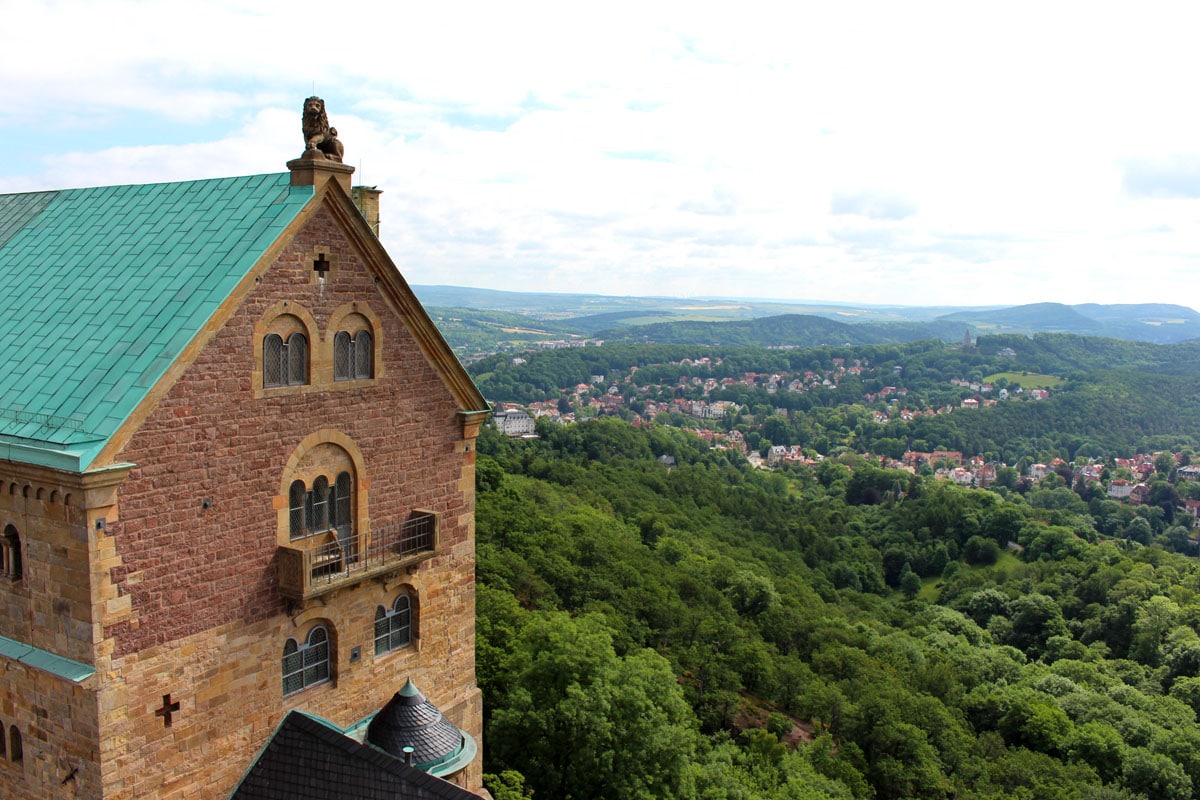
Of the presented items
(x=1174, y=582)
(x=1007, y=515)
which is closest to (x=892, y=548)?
(x=1007, y=515)

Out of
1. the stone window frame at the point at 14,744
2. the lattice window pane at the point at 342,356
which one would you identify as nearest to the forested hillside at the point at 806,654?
the stone window frame at the point at 14,744

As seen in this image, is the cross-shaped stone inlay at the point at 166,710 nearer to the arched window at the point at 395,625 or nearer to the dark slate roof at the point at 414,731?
the dark slate roof at the point at 414,731

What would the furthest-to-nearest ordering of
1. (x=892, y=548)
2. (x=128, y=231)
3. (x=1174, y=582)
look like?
1. (x=892, y=548)
2. (x=1174, y=582)
3. (x=128, y=231)

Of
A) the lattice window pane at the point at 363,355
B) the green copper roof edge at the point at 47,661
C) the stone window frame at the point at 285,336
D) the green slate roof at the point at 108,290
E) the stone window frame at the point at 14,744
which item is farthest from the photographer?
the lattice window pane at the point at 363,355

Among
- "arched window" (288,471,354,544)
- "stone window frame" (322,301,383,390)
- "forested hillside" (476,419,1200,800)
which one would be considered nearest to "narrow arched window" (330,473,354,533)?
"arched window" (288,471,354,544)

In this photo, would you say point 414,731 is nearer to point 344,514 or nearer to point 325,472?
point 344,514

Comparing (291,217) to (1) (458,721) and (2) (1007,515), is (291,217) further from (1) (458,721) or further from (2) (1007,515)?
(2) (1007,515)
